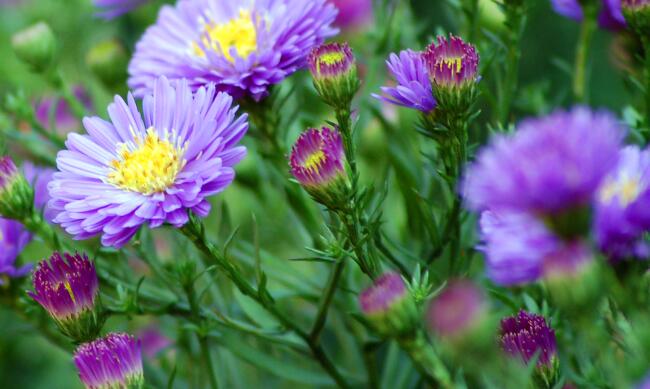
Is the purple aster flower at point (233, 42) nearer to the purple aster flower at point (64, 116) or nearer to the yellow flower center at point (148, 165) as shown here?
the yellow flower center at point (148, 165)

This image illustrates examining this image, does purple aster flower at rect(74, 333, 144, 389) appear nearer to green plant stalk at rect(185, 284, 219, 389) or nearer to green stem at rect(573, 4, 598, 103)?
green plant stalk at rect(185, 284, 219, 389)

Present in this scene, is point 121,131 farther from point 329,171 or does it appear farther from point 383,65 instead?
point 383,65

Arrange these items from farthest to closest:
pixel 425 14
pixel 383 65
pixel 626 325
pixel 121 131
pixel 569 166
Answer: pixel 425 14 → pixel 383 65 → pixel 121 131 → pixel 626 325 → pixel 569 166

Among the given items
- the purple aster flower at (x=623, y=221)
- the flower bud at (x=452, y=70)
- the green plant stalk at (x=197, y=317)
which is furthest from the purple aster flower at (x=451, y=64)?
the green plant stalk at (x=197, y=317)

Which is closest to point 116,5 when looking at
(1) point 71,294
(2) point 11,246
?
(2) point 11,246

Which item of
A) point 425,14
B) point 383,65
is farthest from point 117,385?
point 425,14

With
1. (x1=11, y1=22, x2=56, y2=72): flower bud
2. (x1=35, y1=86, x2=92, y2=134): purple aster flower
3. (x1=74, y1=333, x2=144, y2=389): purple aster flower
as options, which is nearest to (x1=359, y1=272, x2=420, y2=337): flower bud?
(x1=74, y1=333, x2=144, y2=389): purple aster flower
